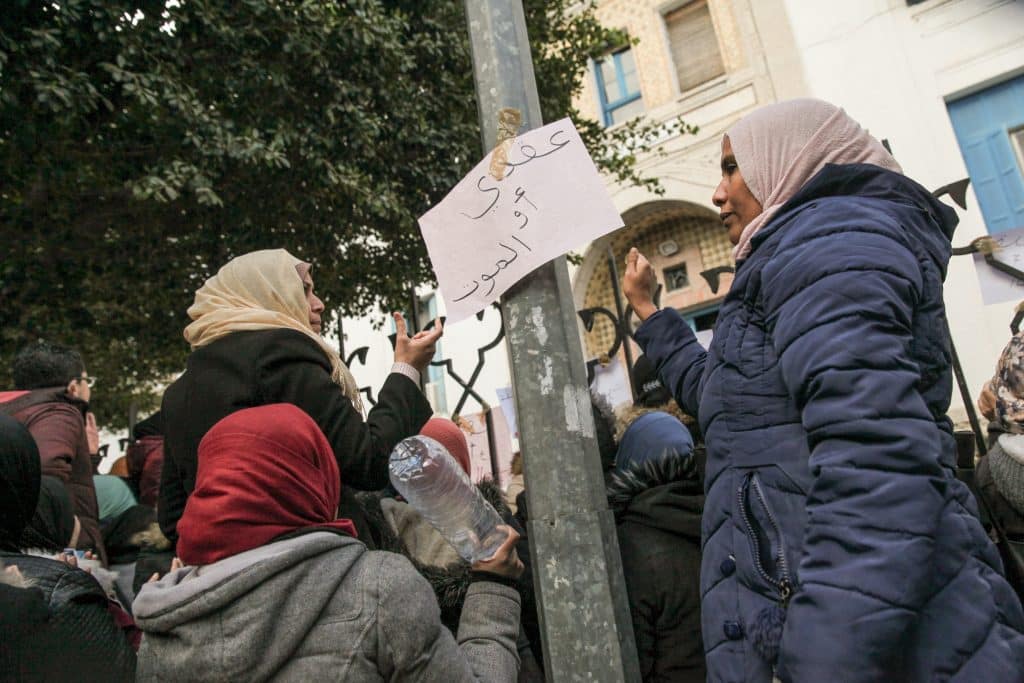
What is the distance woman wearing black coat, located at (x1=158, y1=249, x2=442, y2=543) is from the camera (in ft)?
6.00

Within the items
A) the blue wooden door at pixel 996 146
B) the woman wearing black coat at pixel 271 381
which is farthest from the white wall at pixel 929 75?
the woman wearing black coat at pixel 271 381

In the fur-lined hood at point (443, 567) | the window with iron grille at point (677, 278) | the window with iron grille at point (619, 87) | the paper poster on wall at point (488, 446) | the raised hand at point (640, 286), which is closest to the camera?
the fur-lined hood at point (443, 567)

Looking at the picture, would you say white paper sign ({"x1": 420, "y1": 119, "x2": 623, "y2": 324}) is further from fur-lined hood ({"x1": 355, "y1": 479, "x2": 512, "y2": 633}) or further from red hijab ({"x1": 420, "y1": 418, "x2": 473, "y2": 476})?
red hijab ({"x1": 420, "y1": 418, "x2": 473, "y2": 476})

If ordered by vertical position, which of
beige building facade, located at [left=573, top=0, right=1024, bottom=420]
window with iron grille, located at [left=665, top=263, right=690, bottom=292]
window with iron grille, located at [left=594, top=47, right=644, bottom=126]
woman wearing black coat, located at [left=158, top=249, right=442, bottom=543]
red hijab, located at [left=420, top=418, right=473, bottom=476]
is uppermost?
window with iron grille, located at [left=594, top=47, right=644, bottom=126]

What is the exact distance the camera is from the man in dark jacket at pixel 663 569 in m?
1.79

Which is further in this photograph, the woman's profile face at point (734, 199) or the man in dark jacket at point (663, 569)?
the man in dark jacket at point (663, 569)

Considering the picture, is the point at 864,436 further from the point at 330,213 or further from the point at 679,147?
the point at 679,147

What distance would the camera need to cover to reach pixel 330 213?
6844 millimetres

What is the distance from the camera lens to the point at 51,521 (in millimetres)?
2283

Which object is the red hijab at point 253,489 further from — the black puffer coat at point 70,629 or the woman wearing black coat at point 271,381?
the black puffer coat at point 70,629

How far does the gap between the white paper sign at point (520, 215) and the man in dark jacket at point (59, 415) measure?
218cm

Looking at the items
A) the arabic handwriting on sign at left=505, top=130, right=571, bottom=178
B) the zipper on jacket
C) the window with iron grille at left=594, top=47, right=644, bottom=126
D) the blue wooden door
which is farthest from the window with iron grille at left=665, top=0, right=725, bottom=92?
the zipper on jacket

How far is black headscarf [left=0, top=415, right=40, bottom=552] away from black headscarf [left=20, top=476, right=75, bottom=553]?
385 millimetres

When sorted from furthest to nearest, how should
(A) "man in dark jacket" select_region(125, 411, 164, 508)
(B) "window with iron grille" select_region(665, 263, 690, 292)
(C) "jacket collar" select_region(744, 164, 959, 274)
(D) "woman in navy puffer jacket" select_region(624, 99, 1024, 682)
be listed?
1. (B) "window with iron grille" select_region(665, 263, 690, 292)
2. (A) "man in dark jacket" select_region(125, 411, 164, 508)
3. (C) "jacket collar" select_region(744, 164, 959, 274)
4. (D) "woman in navy puffer jacket" select_region(624, 99, 1024, 682)
